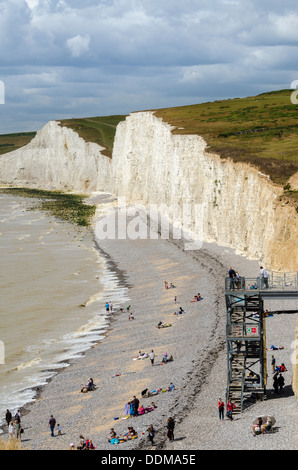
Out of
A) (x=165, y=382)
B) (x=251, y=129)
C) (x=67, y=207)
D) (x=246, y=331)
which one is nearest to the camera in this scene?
(x=246, y=331)

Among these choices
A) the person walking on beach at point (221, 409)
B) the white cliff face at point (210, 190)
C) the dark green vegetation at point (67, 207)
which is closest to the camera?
the person walking on beach at point (221, 409)

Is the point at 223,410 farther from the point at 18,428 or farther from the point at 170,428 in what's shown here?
the point at 18,428

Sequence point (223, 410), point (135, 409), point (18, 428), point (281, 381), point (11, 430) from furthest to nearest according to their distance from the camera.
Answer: point (281, 381), point (135, 409), point (18, 428), point (11, 430), point (223, 410)

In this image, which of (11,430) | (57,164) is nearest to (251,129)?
(11,430)

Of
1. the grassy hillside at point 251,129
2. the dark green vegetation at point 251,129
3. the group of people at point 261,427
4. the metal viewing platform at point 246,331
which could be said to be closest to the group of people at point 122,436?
the metal viewing platform at point 246,331

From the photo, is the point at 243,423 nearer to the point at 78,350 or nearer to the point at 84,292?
the point at 78,350

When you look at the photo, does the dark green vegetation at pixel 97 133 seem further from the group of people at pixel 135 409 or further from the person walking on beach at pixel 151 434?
the person walking on beach at pixel 151 434
